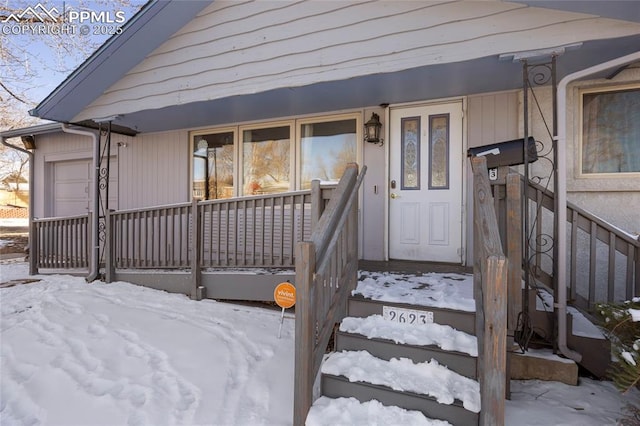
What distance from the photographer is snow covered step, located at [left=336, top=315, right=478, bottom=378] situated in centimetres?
214

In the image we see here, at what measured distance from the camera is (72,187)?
23.9ft

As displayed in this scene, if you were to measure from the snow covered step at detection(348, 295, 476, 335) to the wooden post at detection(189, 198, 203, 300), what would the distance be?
2231 mm

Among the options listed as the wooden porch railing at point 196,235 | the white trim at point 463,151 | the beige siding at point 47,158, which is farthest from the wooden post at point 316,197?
the beige siding at point 47,158

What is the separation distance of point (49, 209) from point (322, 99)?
6607mm

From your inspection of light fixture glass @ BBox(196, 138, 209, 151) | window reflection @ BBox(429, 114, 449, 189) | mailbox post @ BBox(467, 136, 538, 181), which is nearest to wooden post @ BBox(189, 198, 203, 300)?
light fixture glass @ BBox(196, 138, 209, 151)

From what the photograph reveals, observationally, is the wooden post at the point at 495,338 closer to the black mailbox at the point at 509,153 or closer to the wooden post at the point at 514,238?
the wooden post at the point at 514,238

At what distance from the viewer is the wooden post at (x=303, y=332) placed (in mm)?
1973

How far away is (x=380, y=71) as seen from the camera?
337 centimetres

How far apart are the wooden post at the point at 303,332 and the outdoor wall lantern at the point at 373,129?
9.55 feet

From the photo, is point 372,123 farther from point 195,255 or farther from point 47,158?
point 47,158

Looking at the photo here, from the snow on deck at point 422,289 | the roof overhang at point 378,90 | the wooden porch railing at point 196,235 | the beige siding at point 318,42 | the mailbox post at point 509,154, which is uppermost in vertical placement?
the beige siding at point 318,42

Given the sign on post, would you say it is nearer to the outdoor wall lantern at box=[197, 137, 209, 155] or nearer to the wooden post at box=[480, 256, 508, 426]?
the wooden post at box=[480, 256, 508, 426]

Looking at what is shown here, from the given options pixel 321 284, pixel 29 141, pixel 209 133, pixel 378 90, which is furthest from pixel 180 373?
pixel 29 141

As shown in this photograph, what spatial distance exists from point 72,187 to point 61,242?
225cm
